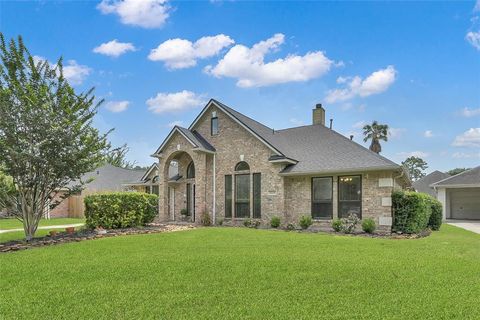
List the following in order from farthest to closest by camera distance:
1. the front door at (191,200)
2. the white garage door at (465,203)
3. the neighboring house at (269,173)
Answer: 1. the white garage door at (465,203)
2. the front door at (191,200)
3. the neighboring house at (269,173)

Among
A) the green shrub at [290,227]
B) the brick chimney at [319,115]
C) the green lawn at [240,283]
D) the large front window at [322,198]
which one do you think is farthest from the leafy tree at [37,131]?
the brick chimney at [319,115]

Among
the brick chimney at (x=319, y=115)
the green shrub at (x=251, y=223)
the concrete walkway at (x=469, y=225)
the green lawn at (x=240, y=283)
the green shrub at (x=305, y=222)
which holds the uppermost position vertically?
the brick chimney at (x=319, y=115)

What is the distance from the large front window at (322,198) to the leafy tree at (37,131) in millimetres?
9912

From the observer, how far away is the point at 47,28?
1323 centimetres

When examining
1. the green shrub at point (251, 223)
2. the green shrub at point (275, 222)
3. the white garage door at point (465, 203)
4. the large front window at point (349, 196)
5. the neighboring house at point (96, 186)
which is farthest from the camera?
the white garage door at point (465, 203)

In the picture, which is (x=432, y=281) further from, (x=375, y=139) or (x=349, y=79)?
(x=375, y=139)

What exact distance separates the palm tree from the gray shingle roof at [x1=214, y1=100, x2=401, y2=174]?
16848mm

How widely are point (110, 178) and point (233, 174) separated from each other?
20109 mm

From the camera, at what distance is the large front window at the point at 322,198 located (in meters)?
15.7

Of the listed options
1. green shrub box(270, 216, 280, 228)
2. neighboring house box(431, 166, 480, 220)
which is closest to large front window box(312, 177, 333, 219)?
green shrub box(270, 216, 280, 228)

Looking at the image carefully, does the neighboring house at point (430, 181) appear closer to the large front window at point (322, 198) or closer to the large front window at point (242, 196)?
the large front window at point (322, 198)

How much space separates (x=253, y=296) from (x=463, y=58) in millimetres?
15945

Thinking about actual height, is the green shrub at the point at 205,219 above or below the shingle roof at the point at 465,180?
below

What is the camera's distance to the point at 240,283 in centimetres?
575
